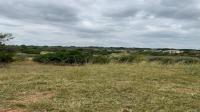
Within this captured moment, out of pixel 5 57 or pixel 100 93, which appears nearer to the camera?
pixel 100 93

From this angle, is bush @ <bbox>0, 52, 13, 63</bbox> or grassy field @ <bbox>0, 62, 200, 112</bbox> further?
bush @ <bbox>0, 52, 13, 63</bbox>

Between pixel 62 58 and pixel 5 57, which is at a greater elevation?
Answer: pixel 5 57

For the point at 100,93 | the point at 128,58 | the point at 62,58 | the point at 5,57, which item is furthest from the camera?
the point at 62,58

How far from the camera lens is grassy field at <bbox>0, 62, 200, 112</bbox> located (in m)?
7.25

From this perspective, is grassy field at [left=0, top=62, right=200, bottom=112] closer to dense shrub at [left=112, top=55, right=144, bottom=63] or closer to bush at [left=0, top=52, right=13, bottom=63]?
dense shrub at [left=112, top=55, right=144, bottom=63]

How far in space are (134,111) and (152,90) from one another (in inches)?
94.0

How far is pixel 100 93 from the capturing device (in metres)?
8.56

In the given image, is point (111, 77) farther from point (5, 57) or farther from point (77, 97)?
point (5, 57)

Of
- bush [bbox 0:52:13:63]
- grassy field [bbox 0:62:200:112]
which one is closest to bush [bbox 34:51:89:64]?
bush [bbox 0:52:13:63]

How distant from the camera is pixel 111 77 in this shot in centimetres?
1150

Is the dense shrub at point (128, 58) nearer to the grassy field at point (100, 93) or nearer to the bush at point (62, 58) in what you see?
the bush at point (62, 58)

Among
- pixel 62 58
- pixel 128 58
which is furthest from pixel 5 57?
pixel 128 58

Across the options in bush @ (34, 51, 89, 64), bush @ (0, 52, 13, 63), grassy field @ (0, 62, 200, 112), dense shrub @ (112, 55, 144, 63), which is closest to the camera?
grassy field @ (0, 62, 200, 112)

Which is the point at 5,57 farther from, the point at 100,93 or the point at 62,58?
the point at 100,93
